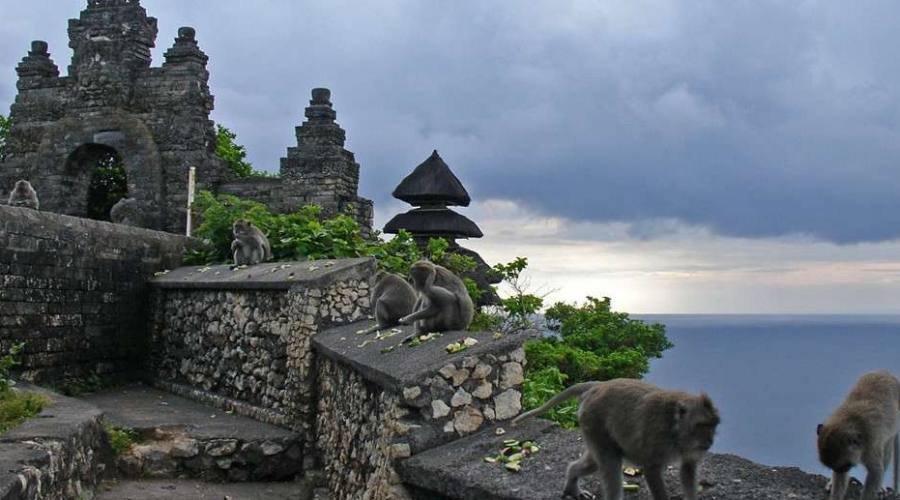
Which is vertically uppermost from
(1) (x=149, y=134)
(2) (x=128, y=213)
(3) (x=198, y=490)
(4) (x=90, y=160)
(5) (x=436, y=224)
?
(1) (x=149, y=134)

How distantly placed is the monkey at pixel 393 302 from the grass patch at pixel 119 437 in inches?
100

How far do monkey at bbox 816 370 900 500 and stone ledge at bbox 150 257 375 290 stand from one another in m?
6.13

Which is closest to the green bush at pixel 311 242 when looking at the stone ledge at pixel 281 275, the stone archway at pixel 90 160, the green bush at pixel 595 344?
the stone ledge at pixel 281 275

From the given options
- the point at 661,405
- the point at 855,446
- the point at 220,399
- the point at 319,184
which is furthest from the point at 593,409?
the point at 319,184

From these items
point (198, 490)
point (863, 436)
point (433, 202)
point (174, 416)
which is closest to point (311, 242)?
point (174, 416)

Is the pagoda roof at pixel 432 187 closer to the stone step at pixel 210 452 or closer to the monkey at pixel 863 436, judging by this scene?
the stone step at pixel 210 452

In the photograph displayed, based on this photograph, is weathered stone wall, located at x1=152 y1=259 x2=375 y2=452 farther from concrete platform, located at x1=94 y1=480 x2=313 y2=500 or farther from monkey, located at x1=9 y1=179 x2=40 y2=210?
monkey, located at x1=9 y1=179 x2=40 y2=210

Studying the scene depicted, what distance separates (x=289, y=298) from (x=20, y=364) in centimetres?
367

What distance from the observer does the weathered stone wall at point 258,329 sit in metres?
9.71

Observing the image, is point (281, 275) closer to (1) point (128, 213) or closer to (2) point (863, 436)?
(2) point (863, 436)

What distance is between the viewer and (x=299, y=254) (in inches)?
512

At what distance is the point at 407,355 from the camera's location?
6.92m

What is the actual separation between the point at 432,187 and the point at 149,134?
7219 millimetres

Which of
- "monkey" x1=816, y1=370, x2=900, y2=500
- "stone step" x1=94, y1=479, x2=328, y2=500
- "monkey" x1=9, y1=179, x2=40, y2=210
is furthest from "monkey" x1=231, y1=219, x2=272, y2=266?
"monkey" x1=816, y1=370, x2=900, y2=500
